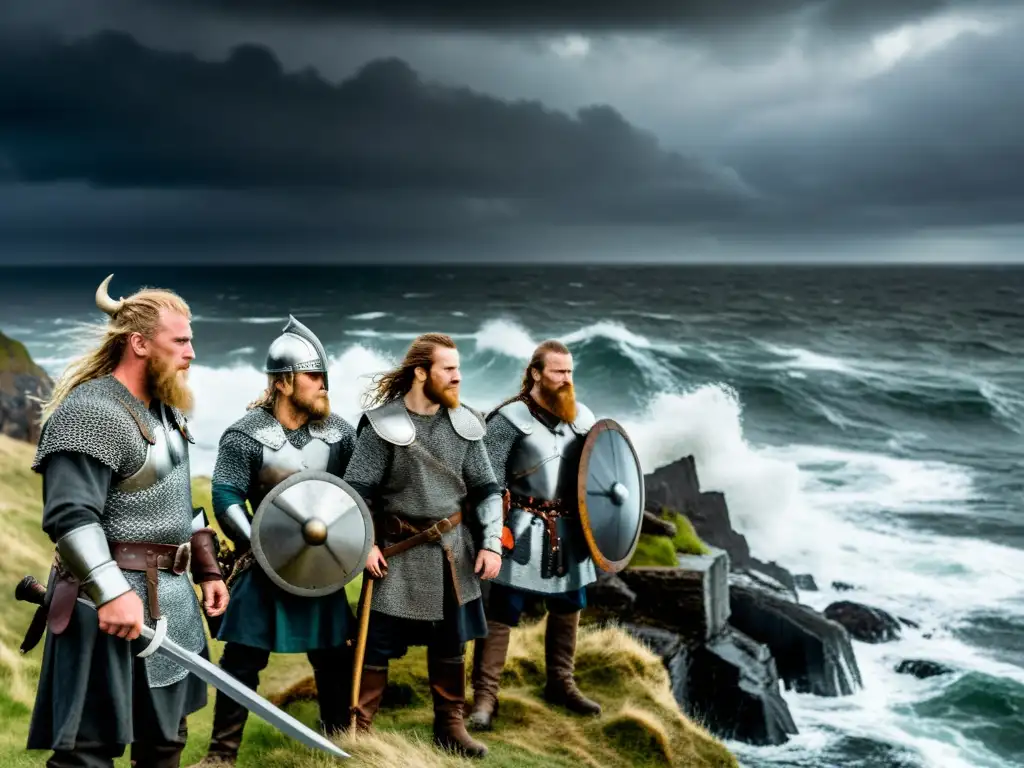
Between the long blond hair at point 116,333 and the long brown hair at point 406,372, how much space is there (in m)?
1.31

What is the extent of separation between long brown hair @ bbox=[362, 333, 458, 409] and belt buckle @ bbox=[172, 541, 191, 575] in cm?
141

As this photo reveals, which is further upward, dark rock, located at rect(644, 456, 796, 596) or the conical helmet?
the conical helmet

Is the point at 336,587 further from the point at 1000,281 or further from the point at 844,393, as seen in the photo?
the point at 1000,281

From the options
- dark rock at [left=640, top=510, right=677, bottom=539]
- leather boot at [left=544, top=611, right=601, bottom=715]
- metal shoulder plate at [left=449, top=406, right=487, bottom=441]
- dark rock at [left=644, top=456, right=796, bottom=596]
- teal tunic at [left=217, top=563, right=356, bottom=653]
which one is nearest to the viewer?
teal tunic at [left=217, top=563, right=356, bottom=653]

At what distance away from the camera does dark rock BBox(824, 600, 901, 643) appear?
14.6 metres

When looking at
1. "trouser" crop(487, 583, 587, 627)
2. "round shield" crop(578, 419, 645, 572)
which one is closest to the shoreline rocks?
"trouser" crop(487, 583, 587, 627)

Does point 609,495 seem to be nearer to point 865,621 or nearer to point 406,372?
point 406,372

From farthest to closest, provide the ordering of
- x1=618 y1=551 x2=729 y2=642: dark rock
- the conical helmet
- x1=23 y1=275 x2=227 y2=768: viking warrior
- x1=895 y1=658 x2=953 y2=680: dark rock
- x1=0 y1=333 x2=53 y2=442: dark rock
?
x1=0 y1=333 x2=53 y2=442: dark rock < x1=895 y1=658 x2=953 y2=680: dark rock < x1=618 y1=551 x2=729 y2=642: dark rock < the conical helmet < x1=23 y1=275 x2=227 y2=768: viking warrior

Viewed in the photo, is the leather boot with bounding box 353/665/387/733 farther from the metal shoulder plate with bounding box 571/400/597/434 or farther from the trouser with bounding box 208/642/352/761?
the metal shoulder plate with bounding box 571/400/597/434

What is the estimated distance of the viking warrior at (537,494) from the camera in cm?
540

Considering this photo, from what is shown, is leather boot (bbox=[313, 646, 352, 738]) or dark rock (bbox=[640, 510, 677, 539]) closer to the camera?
leather boot (bbox=[313, 646, 352, 738])

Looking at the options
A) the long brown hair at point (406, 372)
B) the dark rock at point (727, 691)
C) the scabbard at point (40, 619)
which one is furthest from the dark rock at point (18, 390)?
the scabbard at point (40, 619)

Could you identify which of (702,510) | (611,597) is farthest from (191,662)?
(702,510)

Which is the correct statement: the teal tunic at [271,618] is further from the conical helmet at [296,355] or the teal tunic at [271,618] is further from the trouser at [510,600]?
the trouser at [510,600]
